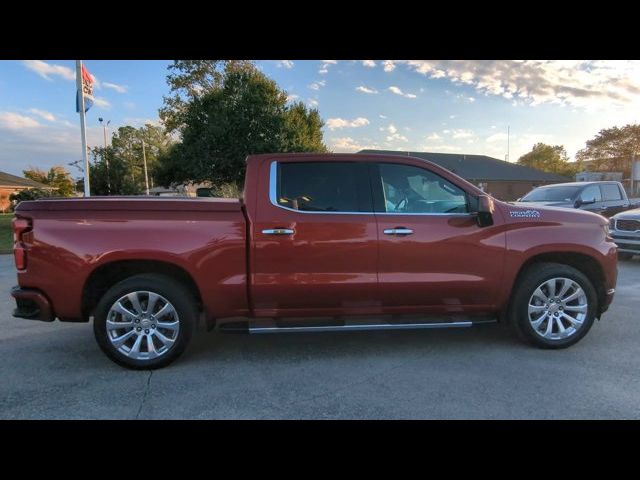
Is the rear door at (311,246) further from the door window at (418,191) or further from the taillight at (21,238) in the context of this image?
the taillight at (21,238)

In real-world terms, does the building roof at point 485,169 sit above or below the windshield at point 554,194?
above

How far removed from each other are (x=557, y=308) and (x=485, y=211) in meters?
1.30

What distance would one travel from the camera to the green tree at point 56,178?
172 ft

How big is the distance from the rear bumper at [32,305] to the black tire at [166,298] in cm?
44

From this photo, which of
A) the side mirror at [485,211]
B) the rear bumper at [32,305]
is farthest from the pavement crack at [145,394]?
the side mirror at [485,211]

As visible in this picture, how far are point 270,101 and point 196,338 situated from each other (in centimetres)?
2232

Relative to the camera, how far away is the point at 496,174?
45531 millimetres

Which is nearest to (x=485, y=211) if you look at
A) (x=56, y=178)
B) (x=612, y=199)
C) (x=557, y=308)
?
(x=557, y=308)

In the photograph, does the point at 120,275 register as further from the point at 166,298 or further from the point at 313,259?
the point at 313,259

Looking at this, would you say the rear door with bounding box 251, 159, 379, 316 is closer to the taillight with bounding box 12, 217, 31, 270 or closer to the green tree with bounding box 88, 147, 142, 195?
the taillight with bounding box 12, 217, 31, 270

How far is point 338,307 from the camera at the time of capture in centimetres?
394

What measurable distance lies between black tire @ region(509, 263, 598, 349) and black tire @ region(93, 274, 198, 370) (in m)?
3.15
